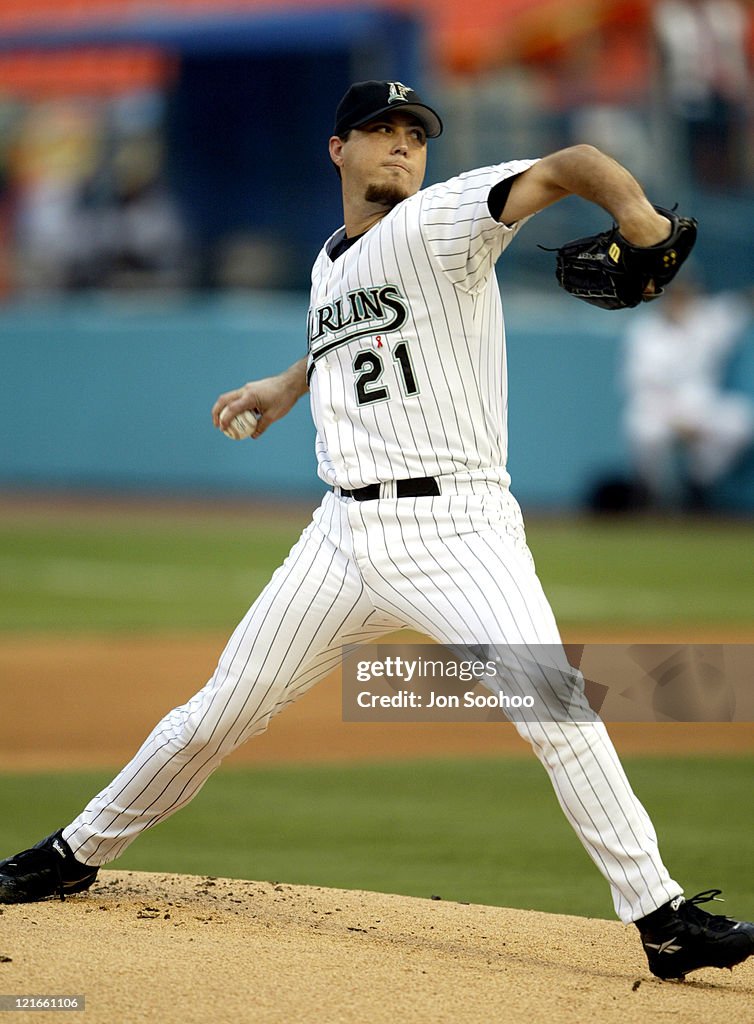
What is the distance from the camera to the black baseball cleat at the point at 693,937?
372cm

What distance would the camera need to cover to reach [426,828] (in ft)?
19.3

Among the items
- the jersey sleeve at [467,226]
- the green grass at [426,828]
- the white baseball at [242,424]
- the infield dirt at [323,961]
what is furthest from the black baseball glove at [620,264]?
the green grass at [426,828]

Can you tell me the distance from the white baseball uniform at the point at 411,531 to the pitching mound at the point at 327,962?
25 centimetres

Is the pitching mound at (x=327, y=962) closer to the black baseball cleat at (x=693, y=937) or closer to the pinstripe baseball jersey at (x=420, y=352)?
the black baseball cleat at (x=693, y=937)

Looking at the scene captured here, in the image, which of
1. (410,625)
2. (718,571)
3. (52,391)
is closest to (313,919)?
(410,625)

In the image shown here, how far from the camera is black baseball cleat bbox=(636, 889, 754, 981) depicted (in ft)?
12.2

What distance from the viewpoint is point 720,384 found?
15617mm

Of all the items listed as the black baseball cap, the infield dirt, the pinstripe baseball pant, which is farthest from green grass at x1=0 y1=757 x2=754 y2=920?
the black baseball cap

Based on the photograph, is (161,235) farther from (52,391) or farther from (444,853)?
(444,853)

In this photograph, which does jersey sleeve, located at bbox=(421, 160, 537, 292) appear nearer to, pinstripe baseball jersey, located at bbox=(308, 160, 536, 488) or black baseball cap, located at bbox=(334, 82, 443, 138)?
pinstripe baseball jersey, located at bbox=(308, 160, 536, 488)

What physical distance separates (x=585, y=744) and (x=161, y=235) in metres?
15.6

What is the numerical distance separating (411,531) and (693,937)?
3.67 ft

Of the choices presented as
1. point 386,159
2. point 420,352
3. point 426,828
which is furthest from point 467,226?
point 426,828

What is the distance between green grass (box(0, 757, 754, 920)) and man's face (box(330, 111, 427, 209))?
2069mm
